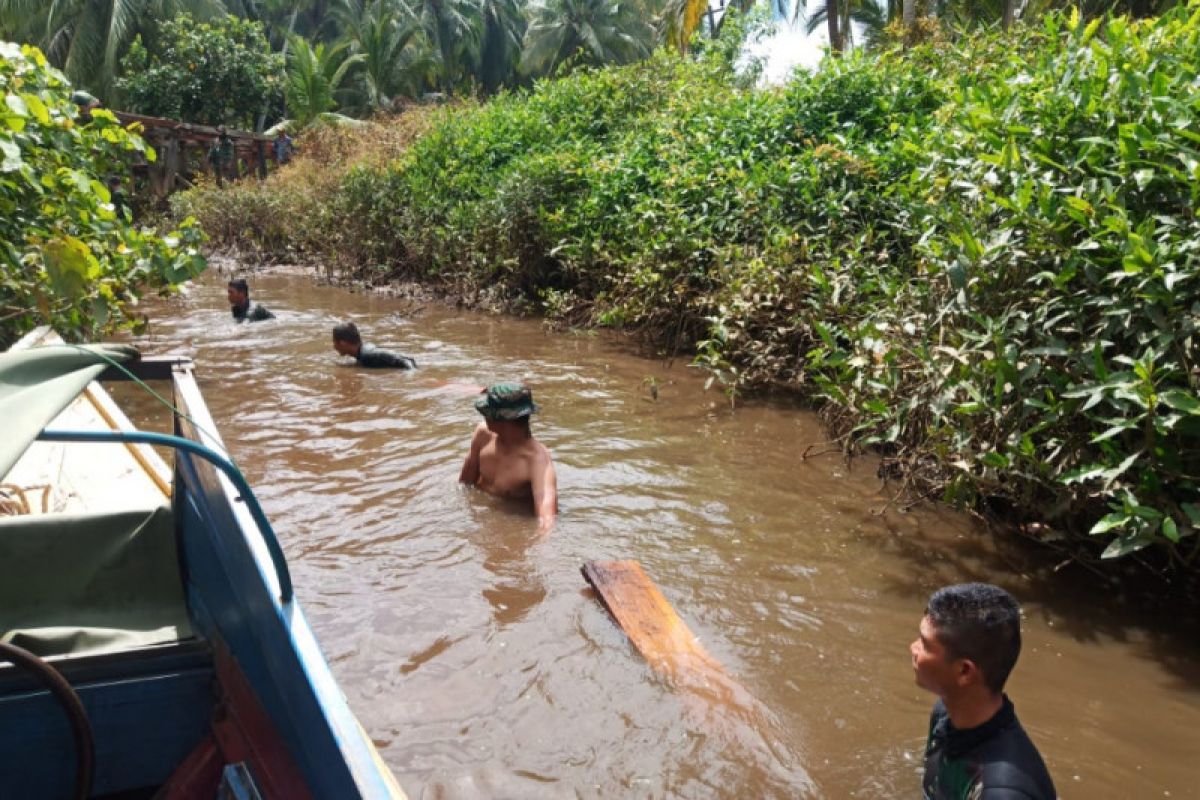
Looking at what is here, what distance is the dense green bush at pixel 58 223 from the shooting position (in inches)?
177

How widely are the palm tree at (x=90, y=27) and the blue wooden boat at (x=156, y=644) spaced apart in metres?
27.4

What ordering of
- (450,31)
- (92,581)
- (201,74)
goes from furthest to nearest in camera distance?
(450,31), (201,74), (92,581)

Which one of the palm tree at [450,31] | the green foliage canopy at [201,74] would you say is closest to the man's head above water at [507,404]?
the green foliage canopy at [201,74]

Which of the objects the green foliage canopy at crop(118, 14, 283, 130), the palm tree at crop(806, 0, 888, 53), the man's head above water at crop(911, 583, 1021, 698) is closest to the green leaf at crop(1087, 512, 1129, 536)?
the man's head above water at crop(911, 583, 1021, 698)

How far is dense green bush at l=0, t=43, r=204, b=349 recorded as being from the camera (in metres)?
4.50

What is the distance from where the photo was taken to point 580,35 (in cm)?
3147

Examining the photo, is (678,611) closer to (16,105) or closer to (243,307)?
(16,105)

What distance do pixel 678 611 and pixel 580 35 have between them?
103 feet

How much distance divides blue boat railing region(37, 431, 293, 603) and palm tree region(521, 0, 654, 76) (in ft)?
102

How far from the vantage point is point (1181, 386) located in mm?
3473

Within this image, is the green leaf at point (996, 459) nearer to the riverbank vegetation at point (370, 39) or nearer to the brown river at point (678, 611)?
the brown river at point (678, 611)

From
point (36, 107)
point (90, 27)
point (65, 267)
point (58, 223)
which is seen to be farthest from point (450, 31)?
point (65, 267)

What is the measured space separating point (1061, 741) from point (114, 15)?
29.6m

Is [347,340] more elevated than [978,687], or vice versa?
[347,340]
